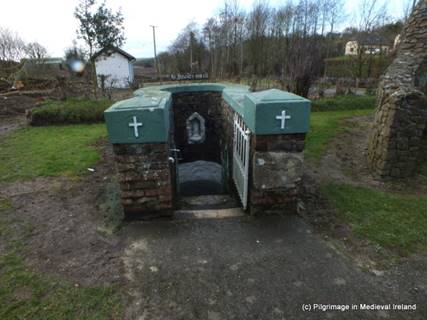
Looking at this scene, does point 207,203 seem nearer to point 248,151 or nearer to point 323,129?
point 248,151

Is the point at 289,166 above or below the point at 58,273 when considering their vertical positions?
above

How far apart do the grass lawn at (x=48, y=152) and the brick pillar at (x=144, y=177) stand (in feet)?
7.30

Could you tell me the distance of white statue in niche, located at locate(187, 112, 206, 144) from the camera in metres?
6.98

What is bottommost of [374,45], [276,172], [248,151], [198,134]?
[198,134]

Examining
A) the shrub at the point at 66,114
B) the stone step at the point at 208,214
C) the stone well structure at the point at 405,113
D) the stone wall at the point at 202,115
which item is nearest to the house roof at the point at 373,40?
the stone well structure at the point at 405,113

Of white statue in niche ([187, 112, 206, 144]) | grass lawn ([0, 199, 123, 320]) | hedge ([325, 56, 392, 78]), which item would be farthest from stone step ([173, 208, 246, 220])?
hedge ([325, 56, 392, 78])

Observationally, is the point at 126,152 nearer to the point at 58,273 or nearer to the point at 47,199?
the point at 58,273

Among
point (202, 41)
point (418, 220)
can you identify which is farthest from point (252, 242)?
point (202, 41)

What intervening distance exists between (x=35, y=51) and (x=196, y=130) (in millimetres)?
15923

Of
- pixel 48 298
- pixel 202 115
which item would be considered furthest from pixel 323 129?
pixel 48 298

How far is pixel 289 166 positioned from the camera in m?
3.00

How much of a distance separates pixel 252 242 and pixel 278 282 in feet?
1.90

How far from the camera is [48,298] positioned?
81.4 inches

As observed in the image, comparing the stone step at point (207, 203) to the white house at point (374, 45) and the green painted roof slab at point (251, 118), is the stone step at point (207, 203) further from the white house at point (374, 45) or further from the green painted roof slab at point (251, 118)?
the white house at point (374, 45)
